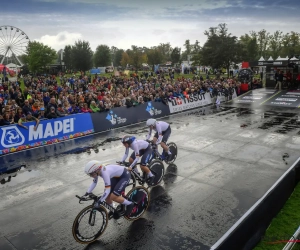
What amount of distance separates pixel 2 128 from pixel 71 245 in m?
8.70

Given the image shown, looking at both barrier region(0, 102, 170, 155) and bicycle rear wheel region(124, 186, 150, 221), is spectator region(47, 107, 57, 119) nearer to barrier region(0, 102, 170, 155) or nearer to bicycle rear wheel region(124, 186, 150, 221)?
barrier region(0, 102, 170, 155)

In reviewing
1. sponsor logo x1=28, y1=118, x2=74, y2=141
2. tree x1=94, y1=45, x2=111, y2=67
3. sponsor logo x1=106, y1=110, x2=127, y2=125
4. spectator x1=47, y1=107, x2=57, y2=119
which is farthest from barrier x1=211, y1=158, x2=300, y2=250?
tree x1=94, y1=45, x2=111, y2=67

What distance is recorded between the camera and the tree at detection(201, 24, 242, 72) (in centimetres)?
4044

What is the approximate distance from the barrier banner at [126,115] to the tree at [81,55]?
3972 cm

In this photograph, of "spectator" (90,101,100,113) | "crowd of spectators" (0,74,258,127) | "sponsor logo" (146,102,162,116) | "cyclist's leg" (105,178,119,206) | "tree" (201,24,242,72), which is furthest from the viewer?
"tree" (201,24,242,72)

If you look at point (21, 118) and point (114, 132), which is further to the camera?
point (114, 132)

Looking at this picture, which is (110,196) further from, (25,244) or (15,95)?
(15,95)

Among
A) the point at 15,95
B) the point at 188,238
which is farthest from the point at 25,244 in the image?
the point at 15,95

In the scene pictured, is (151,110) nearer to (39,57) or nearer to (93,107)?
(93,107)

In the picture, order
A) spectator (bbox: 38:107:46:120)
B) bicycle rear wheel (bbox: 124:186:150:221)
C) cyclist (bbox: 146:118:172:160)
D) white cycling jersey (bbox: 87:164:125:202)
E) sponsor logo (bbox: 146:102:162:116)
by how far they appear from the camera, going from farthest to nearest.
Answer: sponsor logo (bbox: 146:102:162:116), spectator (bbox: 38:107:46:120), cyclist (bbox: 146:118:172:160), bicycle rear wheel (bbox: 124:186:150:221), white cycling jersey (bbox: 87:164:125:202)

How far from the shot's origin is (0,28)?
3750 cm

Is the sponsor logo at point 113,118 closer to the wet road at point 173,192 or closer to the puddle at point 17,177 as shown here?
the wet road at point 173,192

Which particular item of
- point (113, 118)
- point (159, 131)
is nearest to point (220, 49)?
point (113, 118)

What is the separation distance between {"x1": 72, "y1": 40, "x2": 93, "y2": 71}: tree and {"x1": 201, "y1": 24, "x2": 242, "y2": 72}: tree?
25.9 metres
